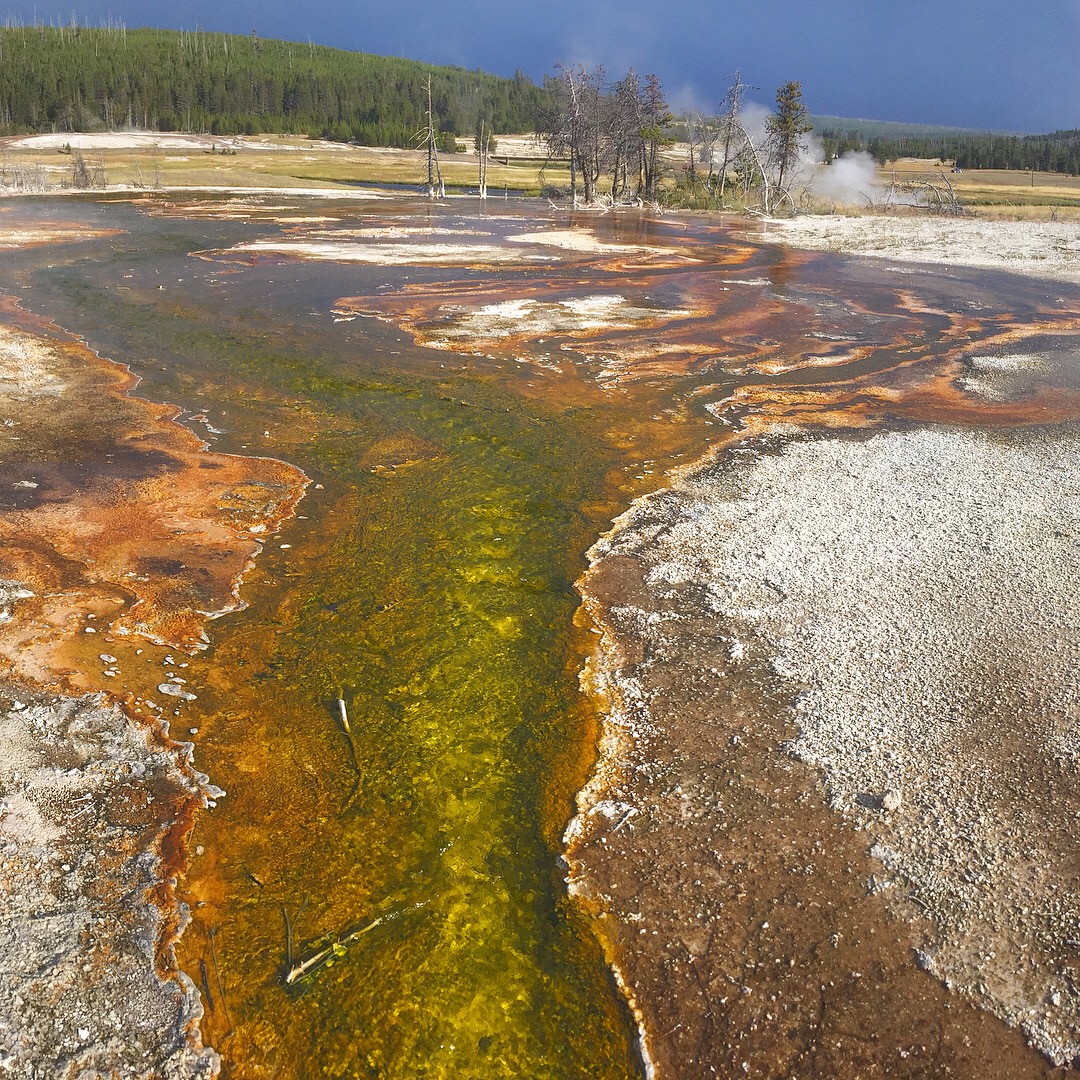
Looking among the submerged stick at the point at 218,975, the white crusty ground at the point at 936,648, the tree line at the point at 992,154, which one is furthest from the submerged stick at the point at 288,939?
the tree line at the point at 992,154

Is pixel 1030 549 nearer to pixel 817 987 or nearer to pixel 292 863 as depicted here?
pixel 817 987

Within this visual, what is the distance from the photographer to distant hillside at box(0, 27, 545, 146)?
253 feet

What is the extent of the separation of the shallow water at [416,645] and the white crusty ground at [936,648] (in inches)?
50.8

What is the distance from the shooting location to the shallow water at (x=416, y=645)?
12.9 feet

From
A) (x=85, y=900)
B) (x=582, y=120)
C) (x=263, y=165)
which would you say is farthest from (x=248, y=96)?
(x=85, y=900)

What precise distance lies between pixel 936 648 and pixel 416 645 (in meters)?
3.73

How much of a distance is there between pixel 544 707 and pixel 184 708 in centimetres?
232

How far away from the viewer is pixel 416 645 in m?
6.48

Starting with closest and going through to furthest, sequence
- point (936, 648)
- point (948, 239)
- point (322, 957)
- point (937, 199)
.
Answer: point (322, 957), point (936, 648), point (948, 239), point (937, 199)

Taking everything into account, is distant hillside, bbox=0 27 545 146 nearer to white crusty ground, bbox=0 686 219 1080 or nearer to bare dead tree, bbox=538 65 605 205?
bare dead tree, bbox=538 65 605 205

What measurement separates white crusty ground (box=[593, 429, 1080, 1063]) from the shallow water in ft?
4.23

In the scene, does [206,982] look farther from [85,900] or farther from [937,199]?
[937,199]

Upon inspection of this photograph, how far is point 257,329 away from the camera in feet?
50.3

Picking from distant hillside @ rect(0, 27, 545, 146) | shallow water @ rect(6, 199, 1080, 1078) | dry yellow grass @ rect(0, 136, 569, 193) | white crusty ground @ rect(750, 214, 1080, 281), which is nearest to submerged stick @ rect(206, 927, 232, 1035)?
shallow water @ rect(6, 199, 1080, 1078)
